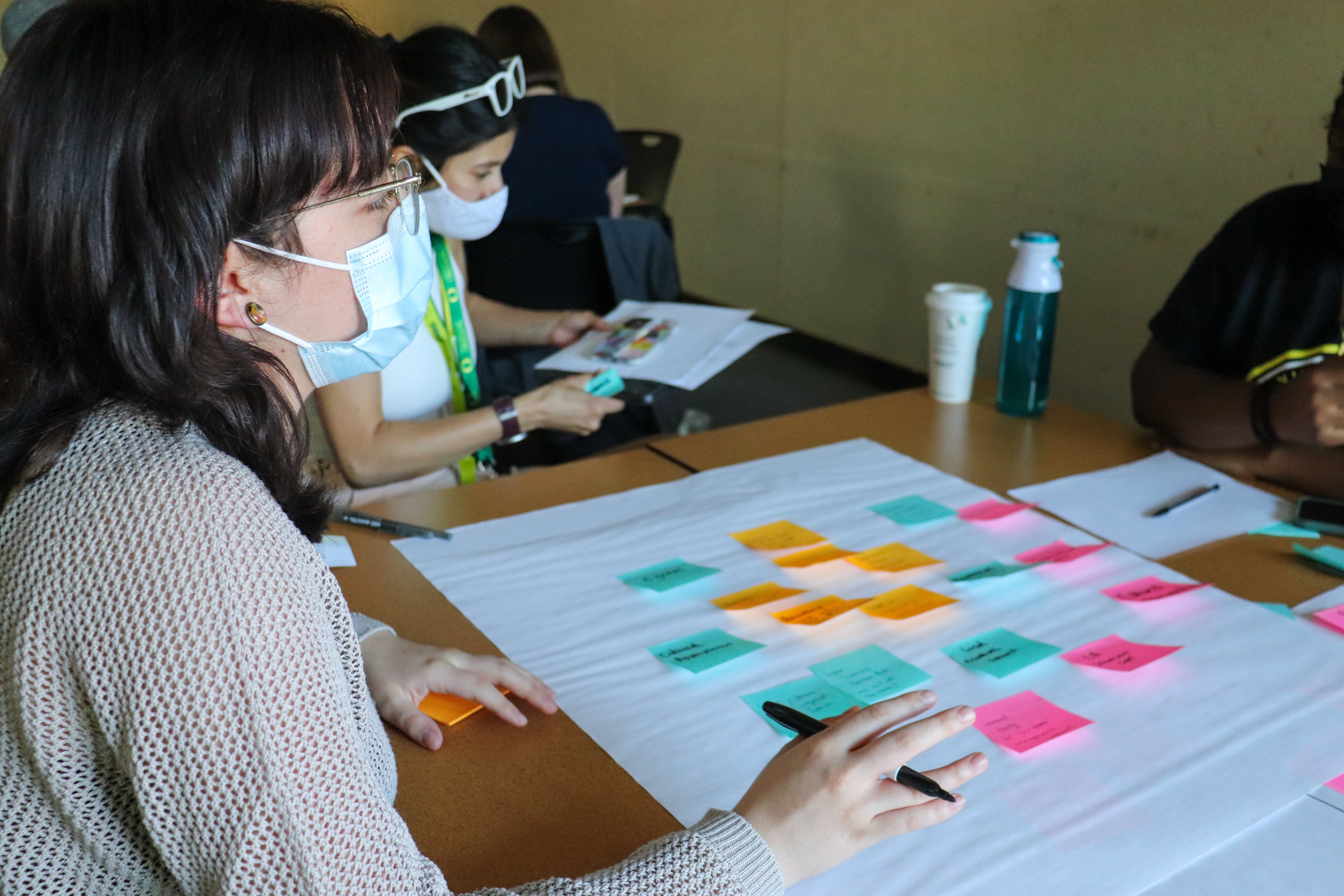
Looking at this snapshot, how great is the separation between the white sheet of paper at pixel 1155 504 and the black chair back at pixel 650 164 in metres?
2.96

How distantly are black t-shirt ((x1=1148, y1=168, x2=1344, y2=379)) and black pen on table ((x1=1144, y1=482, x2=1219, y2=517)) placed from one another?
266 millimetres

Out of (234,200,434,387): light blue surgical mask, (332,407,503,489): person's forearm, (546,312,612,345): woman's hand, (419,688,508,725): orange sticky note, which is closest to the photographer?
(234,200,434,387): light blue surgical mask

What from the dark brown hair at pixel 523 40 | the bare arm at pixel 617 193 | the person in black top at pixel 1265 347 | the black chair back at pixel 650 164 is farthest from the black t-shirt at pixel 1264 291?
the black chair back at pixel 650 164

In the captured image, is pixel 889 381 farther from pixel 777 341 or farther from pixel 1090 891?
pixel 1090 891

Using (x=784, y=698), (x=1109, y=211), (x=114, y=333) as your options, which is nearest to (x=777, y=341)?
(x=1109, y=211)

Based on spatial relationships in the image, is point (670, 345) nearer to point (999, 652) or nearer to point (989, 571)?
point (989, 571)

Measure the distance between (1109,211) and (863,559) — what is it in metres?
1.98

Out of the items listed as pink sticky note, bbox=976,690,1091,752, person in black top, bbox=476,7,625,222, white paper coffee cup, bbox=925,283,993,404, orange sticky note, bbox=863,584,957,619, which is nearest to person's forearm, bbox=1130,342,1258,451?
white paper coffee cup, bbox=925,283,993,404

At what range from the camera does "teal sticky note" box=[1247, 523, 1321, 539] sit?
1.35 m

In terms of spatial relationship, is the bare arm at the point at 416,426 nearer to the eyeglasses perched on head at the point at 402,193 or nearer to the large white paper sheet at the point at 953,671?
the large white paper sheet at the point at 953,671

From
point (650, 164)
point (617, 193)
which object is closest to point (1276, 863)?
point (617, 193)

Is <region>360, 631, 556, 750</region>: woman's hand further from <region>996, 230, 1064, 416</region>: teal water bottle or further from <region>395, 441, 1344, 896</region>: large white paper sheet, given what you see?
<region>996, 230, 1064, 416</region>: teal water bottle

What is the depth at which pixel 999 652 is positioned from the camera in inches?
42.0

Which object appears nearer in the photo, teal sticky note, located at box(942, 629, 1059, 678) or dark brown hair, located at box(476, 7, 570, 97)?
teal sticky note, located at box(942, 629, 1059, 678)
